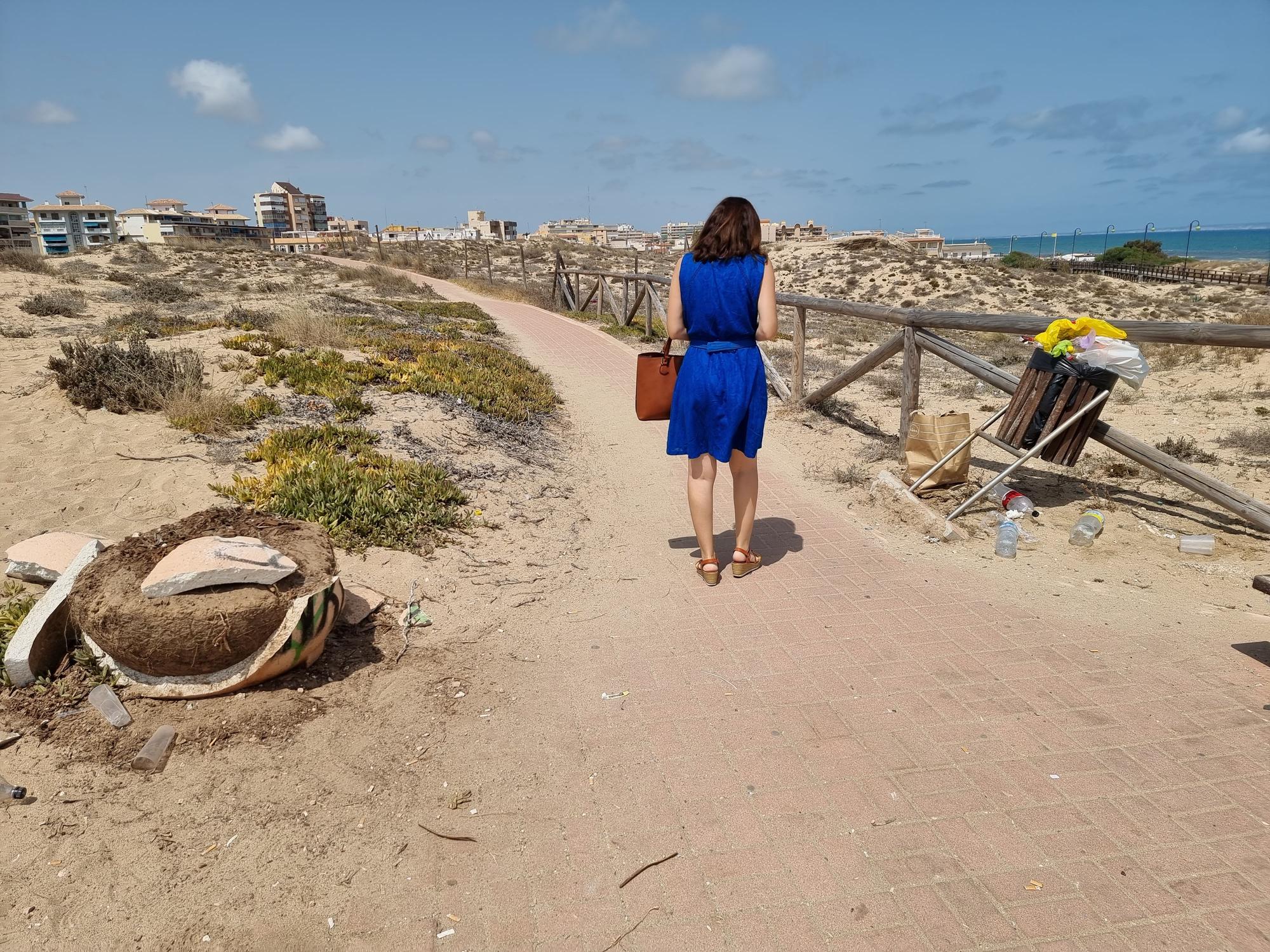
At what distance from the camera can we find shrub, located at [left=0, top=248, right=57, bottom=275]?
17.8 meters

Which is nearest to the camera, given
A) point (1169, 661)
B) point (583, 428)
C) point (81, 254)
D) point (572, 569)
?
point (1169, 661)

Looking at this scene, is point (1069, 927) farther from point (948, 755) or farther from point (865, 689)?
point (865, 689)

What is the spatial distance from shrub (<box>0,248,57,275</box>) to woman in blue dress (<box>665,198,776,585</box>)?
65.5ft

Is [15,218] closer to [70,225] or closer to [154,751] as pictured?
[70,225]

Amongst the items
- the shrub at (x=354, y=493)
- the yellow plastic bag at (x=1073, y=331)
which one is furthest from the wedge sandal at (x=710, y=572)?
the yellow plastic bag at (x=1073, y=331)

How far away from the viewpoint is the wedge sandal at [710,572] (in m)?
4.24

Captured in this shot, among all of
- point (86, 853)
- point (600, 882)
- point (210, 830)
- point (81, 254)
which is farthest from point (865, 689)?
point (81, 254)

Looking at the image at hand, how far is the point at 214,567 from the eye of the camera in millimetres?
2949

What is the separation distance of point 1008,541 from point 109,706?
15.6 feet

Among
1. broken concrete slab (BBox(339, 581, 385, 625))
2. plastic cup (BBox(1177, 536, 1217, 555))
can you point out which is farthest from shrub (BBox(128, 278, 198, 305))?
plastic cup (BBox(1177, 536, 1217, 555))

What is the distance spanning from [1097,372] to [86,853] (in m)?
5.58

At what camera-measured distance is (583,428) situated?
808cm

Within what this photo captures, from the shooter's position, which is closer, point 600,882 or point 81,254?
point 600,882

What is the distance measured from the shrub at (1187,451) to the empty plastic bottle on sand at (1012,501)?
71.4 inches
